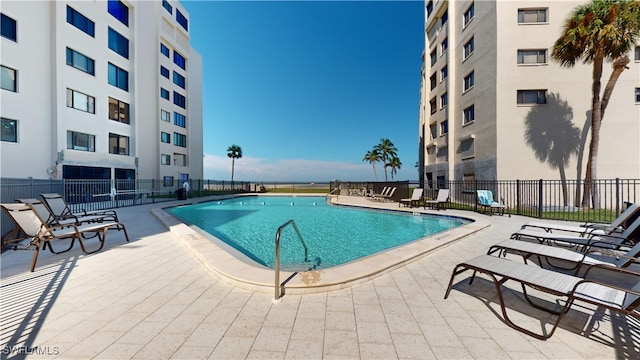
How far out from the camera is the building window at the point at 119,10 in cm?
2070

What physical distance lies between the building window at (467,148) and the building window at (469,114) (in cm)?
147

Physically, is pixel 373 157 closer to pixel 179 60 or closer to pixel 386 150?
pixel 386 150

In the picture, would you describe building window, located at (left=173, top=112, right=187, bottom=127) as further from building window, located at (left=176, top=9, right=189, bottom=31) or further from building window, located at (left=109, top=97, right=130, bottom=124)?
building window, located at (left=176, top=9, right=189, bottom=31)

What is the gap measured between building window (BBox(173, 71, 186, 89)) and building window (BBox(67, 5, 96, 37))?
1136 cm

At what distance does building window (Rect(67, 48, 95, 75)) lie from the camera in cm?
1732

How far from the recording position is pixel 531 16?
15.4m

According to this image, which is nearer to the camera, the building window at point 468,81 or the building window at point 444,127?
the building window at point 468,81

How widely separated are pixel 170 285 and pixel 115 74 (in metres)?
A: 25.7

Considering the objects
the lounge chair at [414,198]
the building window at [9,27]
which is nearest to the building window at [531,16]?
the lounge chair at [414,198]

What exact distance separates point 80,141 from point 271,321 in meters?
23.5

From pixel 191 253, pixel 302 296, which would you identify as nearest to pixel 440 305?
pixel 302 296

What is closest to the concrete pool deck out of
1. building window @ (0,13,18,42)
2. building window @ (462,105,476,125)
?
building window @ (462,105,476,125)

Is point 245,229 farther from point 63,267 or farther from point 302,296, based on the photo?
point 302,296

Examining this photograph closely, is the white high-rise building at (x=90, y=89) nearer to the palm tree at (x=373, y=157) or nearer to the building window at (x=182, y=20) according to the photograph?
the building window at (x=182, y=20)
